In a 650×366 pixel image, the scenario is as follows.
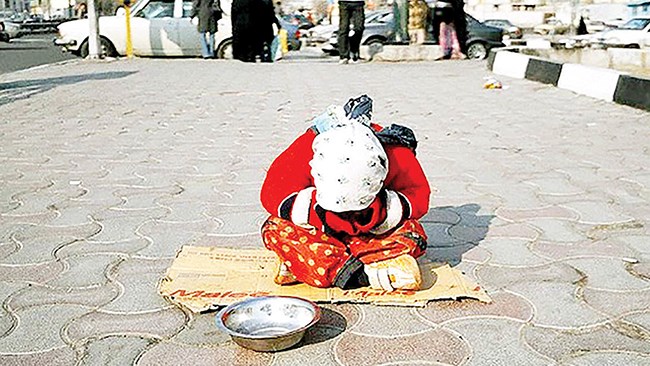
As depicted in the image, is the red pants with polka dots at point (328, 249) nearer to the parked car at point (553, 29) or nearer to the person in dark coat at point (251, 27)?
the person in dark coat at point (251, 27)

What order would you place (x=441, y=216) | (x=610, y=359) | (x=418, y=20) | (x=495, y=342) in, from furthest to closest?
1. (x=418, y=20)
2. (x=441, y=216)
3. (x=495, y=342)
4. (x=610, y=359)

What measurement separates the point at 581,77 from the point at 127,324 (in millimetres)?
7987

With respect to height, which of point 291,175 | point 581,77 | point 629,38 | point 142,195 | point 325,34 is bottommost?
point 325,34

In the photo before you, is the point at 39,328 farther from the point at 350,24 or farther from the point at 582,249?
the point at 350,24

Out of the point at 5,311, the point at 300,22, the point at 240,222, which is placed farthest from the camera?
the point at 300,22

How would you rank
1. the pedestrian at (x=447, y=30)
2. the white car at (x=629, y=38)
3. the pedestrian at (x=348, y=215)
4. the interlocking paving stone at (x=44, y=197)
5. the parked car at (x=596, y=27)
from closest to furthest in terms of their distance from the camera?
the pedestrian at (x=348, y=215) < the interlocking paving stone at (x=44, y=197) < the pedestrian at (x=447, y=30) < the white car at (x=629, y=38) < the parked car at (x=596, y=27)

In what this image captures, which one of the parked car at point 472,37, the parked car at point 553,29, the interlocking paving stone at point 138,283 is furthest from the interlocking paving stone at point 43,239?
the parked car at point 553,29

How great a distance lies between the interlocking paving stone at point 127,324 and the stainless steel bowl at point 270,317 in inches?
7.7

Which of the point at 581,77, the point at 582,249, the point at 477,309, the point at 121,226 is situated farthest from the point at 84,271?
the point at 581,77

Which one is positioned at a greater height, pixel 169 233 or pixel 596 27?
pixel 169 233

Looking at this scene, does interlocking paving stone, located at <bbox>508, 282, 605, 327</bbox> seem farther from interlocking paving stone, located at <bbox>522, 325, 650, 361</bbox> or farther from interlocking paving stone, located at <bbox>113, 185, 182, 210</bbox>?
interlocking paving stone, located at <bbox>113, 185, 182, 210</bbox>

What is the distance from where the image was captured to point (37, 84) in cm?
1129

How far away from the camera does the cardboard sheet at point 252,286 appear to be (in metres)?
A: 2.85

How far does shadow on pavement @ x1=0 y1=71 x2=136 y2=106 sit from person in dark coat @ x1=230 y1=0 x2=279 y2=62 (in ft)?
9.82
